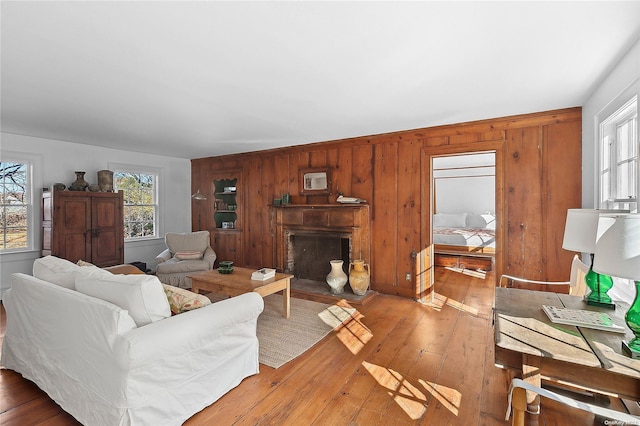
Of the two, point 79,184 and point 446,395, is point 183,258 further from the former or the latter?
point 446,395

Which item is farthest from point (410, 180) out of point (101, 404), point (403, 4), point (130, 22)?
point (101, 404)

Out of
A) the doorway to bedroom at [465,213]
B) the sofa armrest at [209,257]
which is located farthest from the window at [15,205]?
the doorway to bedroom at [465,213]

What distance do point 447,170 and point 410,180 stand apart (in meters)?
4.45

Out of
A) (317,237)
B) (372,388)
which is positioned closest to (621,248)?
(372,388)

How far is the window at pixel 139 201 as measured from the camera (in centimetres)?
584

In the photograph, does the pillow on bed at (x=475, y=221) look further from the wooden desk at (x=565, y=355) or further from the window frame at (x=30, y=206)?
the window frame at (x=30, y=206)

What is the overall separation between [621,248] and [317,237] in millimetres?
4102

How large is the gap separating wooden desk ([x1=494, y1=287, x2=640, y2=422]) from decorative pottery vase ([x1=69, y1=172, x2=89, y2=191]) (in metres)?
5.73

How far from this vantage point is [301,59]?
7.38 ft

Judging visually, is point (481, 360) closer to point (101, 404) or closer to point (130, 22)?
point (101, 404)

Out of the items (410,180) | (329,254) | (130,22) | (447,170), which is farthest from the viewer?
(447,170)

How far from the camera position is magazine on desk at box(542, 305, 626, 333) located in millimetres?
1548

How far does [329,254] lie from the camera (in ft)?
16.6

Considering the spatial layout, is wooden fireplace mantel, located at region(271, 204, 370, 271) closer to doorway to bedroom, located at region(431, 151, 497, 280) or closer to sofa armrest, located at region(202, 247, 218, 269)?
sofa armrest, located at region(202, 247, 218, 269)
